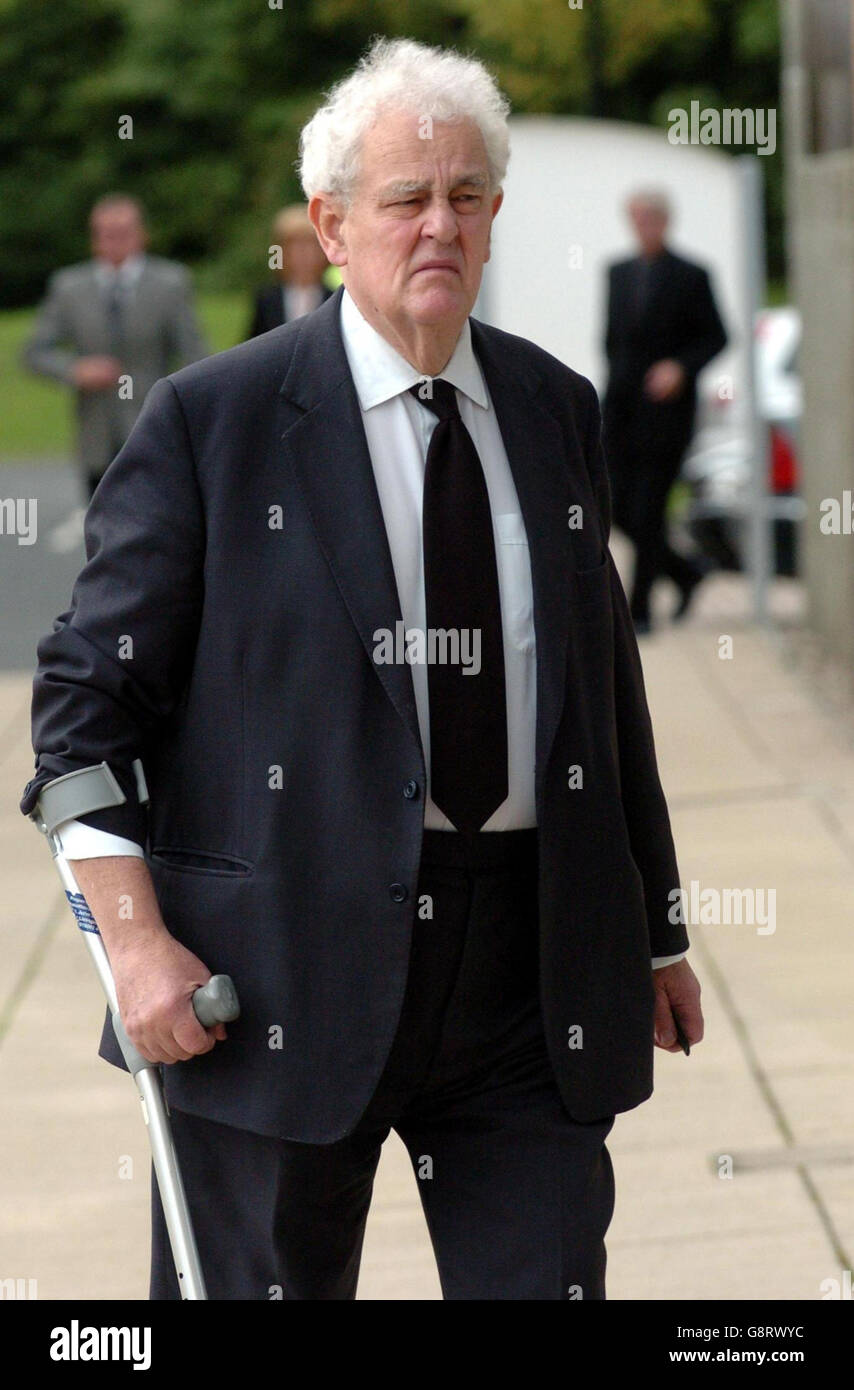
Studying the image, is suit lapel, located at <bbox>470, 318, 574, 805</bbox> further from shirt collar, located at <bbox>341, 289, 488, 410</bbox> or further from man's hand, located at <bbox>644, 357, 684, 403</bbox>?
man's hand, located at <bbox>644, 357, 684, 403</bbox>

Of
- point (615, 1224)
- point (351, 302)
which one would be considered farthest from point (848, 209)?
point (351, 302)

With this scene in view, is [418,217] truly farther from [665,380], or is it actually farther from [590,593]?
[665,380]

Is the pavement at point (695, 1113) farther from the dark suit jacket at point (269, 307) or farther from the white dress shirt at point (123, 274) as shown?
the white dress shirt at point (123, 274)

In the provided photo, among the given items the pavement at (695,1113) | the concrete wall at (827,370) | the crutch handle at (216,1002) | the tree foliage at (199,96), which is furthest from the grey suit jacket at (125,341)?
the tree foliage at (199,96)

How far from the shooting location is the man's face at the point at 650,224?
38.2ft

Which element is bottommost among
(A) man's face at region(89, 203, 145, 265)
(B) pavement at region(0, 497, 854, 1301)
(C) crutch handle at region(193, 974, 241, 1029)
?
(B) pavement at region(0, 497, 854, 1301)

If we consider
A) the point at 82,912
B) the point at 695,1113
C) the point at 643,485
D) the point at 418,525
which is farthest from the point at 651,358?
the point at 82,912

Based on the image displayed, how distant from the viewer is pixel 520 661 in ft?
8.98

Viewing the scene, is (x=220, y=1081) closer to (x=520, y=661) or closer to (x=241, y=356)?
(x=520, y=661)

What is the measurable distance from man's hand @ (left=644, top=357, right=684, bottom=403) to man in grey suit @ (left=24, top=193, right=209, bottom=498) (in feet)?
7.75

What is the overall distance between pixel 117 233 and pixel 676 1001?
8.46 metres

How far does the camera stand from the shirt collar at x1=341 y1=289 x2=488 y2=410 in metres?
2.74

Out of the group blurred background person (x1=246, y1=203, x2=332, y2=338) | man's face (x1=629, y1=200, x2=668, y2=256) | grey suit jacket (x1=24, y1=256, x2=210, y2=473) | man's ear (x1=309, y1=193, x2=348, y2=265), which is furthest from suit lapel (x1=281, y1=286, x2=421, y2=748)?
man's face (x1=629, y1=200, x2=668, y2=256)

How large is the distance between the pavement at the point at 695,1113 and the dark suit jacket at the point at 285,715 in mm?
1545
